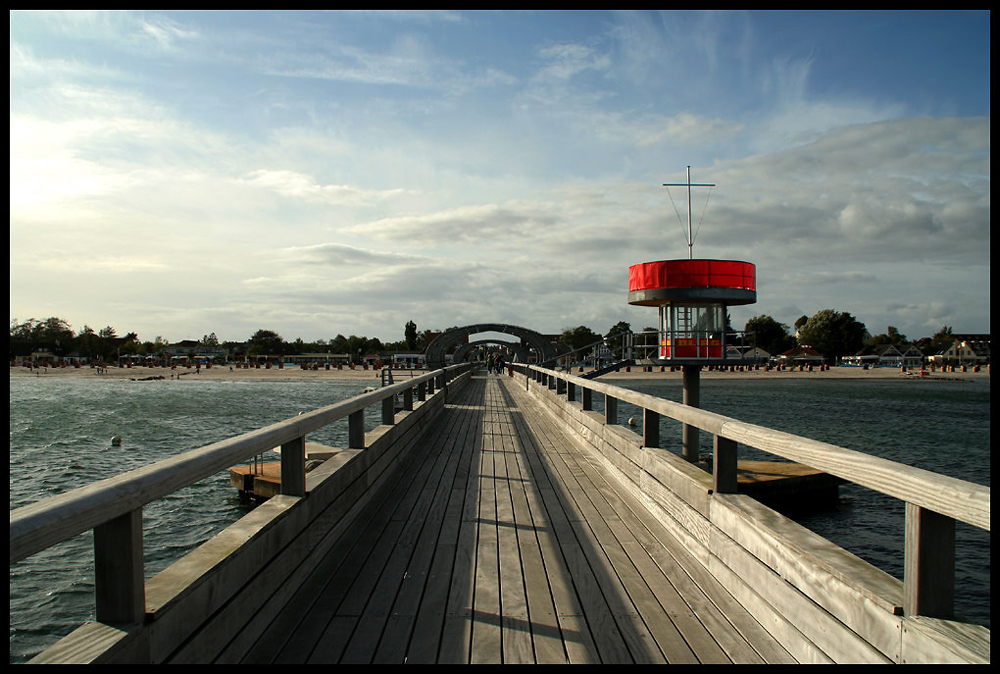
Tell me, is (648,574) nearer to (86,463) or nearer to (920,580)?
(920,580)

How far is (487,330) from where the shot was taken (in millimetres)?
40781

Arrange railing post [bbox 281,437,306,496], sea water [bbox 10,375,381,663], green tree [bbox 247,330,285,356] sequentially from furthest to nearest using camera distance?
green tree [bbox 247,330,285,356] → sea water [bbox 10,375,381,663] → railing post [bbox 281,437,306,496]

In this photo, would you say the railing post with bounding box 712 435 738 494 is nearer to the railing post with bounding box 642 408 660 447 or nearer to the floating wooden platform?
the railing post with bounding box 642 408 660 447

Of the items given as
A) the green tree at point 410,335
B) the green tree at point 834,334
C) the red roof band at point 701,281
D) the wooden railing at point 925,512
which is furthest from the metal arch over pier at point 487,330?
the green tree at point 410,335

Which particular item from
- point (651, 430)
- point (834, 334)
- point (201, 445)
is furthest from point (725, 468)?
point (834, 334)

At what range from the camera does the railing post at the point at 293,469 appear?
3.73 m

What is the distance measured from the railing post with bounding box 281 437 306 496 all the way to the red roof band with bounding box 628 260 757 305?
1136cm

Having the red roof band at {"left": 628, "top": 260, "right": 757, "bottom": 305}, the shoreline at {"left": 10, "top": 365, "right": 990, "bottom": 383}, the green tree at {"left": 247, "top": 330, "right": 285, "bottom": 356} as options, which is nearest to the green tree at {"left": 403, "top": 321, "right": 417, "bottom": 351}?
the green tree at {"left": 247, "top": 330, "right": 285, "bottom": 356}

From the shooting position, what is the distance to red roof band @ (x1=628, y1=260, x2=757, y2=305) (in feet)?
45.3

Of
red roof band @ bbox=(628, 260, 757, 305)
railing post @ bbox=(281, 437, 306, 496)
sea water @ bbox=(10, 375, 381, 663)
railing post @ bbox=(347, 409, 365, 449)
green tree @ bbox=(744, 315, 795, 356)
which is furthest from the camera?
green tree @ bbox=(744, 315, 795, 356)

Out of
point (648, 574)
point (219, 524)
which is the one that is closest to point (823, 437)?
point (219, 524)

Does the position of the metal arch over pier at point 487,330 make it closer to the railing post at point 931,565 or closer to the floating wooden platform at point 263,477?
the floating wooden platform at point 263,477
